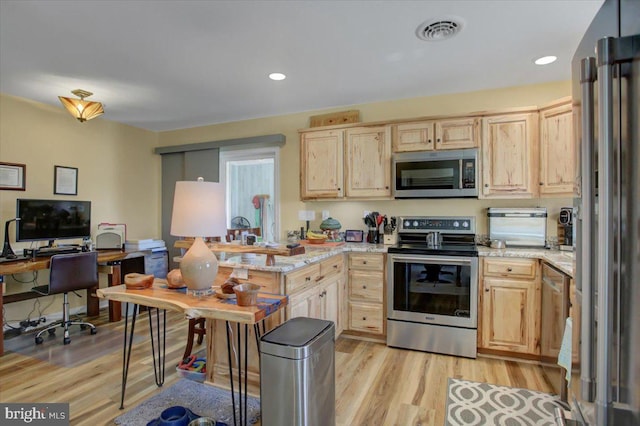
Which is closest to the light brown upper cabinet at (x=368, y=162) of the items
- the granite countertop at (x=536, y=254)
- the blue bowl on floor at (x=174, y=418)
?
the granite countertop at (x=536, y=254)

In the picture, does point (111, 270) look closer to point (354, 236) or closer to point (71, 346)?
point (71, 346)

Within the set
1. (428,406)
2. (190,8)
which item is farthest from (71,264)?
(428,406)

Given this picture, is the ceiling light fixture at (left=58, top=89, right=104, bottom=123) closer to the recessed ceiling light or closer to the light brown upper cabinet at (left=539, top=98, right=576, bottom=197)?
the recessed ceiling light

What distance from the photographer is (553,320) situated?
2.41 m

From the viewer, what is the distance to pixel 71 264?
333cm

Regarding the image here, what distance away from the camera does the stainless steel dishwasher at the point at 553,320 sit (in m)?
2.20

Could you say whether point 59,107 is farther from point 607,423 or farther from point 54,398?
point 607,423

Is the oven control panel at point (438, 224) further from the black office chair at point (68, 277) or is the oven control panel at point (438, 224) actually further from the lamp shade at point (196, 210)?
the black office chair at point (68, 277)

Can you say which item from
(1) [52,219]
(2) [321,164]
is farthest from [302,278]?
(1) [52,219]

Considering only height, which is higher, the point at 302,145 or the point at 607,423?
the point at 302,145

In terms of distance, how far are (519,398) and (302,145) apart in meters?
3.06

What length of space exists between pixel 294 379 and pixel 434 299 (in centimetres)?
180

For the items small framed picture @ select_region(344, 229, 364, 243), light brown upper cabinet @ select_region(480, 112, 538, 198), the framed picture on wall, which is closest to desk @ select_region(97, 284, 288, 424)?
small framed picture @ select_region(344, 229, 364, 243)

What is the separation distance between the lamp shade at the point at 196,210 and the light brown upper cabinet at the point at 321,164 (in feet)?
6.43
